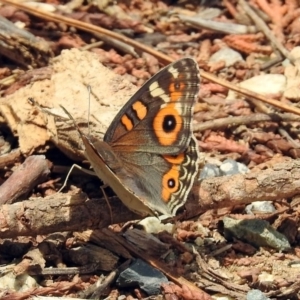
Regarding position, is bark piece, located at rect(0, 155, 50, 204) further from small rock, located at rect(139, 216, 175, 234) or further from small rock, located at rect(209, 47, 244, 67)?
small rock, located at rect(209, 47, 244, 67)

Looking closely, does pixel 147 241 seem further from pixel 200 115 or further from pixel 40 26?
pixel 40 26

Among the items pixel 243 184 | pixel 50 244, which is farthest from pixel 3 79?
pixel 243 184

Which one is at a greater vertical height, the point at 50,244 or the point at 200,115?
the point at 200,115

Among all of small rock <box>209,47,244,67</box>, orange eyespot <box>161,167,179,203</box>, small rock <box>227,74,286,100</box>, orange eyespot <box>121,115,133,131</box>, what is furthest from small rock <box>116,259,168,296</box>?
small rock <box>209,47,244,67</box>

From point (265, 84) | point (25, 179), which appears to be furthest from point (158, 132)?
point (265, 84)

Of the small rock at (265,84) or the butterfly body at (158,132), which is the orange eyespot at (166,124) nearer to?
the butterfly body at (158,132)
